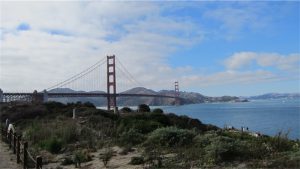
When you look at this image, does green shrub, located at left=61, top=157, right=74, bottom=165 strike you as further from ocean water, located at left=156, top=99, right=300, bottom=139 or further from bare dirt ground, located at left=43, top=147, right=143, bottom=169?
ocean water, located at left=156, top=99, right=300, bottom=139

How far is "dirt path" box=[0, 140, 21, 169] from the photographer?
37.5ft

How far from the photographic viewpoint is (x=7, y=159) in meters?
12.6

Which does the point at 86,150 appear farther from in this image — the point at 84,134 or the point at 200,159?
the point at 200,159

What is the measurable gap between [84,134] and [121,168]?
5.79m

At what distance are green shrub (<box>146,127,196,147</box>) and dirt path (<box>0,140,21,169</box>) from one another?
132 inches

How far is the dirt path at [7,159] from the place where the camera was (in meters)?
11.4

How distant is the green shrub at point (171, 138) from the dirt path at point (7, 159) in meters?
3.36

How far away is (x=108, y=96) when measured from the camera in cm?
5916

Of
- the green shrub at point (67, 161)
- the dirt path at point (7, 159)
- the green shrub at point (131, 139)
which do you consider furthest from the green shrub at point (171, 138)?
the dirt path at point (7, 159)

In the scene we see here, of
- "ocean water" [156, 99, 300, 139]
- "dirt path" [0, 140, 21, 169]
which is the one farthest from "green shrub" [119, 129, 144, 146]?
"ocean water" [156, 99, 300, 139]

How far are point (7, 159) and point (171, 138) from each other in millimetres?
4557

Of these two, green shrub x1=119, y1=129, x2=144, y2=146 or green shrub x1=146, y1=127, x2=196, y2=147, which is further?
green shrub x1=119, y1=129, x2=144, y2=146

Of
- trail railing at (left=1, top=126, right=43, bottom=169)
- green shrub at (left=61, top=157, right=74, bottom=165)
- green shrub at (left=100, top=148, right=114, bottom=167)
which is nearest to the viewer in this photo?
trail railing at (left=1, top=126, right=43, bottom=169)

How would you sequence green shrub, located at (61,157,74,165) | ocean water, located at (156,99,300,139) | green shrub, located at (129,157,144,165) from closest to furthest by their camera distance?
1. green shrub, located at (129,157,144,165)
2. green shrub, located at (61,157,74,165)
3. ocean water, located at (156,99,300,139)
